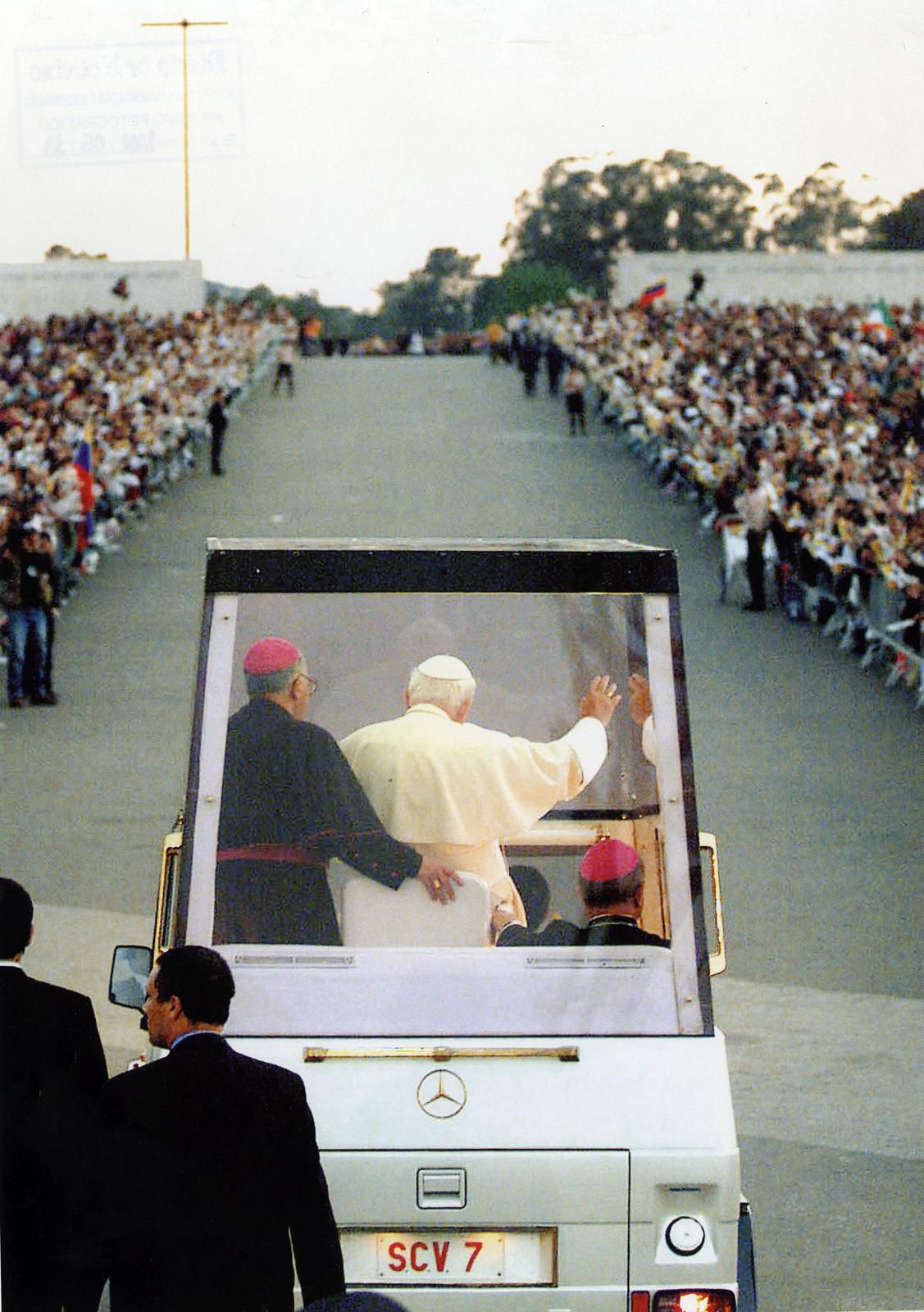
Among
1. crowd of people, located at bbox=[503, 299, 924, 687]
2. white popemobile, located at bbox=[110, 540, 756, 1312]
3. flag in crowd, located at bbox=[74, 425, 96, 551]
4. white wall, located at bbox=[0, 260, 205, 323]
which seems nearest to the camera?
white popemobile, located at bbox=[110, 540, 756, 1312]

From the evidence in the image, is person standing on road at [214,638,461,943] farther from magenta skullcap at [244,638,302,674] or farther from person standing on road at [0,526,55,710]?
person standing on road at [0,526,55,710]

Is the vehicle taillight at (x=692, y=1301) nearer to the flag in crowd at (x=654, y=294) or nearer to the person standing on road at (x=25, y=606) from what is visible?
the person standing on road at (x=25, y=606)

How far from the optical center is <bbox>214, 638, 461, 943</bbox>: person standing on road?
17.7ft

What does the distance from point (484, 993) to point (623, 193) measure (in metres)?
85.8

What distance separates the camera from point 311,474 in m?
33.6

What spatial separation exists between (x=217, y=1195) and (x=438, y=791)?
62.0 inches

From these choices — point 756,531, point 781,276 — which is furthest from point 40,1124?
point 781,276

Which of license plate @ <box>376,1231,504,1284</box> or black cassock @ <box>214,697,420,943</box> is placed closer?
license plate @ <box>376,1231,504,1284</box>

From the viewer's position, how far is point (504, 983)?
536cm

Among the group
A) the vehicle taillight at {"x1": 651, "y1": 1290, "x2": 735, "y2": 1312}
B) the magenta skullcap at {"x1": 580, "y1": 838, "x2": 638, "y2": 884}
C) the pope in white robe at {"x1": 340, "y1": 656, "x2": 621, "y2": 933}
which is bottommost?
the vehicle taillight at {"x1": 651, "y1": 1290, "x2": 735, "y2": 1312}

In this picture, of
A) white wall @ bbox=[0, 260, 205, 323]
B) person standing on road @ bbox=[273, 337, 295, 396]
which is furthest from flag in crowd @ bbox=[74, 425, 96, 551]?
white wall @ bbox=[0, 260, 205, 323]

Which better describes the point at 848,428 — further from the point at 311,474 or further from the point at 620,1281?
the point at 620,1281

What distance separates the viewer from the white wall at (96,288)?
55.6m

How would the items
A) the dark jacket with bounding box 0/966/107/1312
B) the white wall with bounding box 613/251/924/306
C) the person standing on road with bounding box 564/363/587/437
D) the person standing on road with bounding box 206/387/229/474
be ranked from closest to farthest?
the dark jacket with bounding box 0/966/107/1312, the person standing on road with bounding box 206/387/229/474, the person standing on road with bounding box 564/363/587/437, the white wall with bounding box 613/251/924/306
